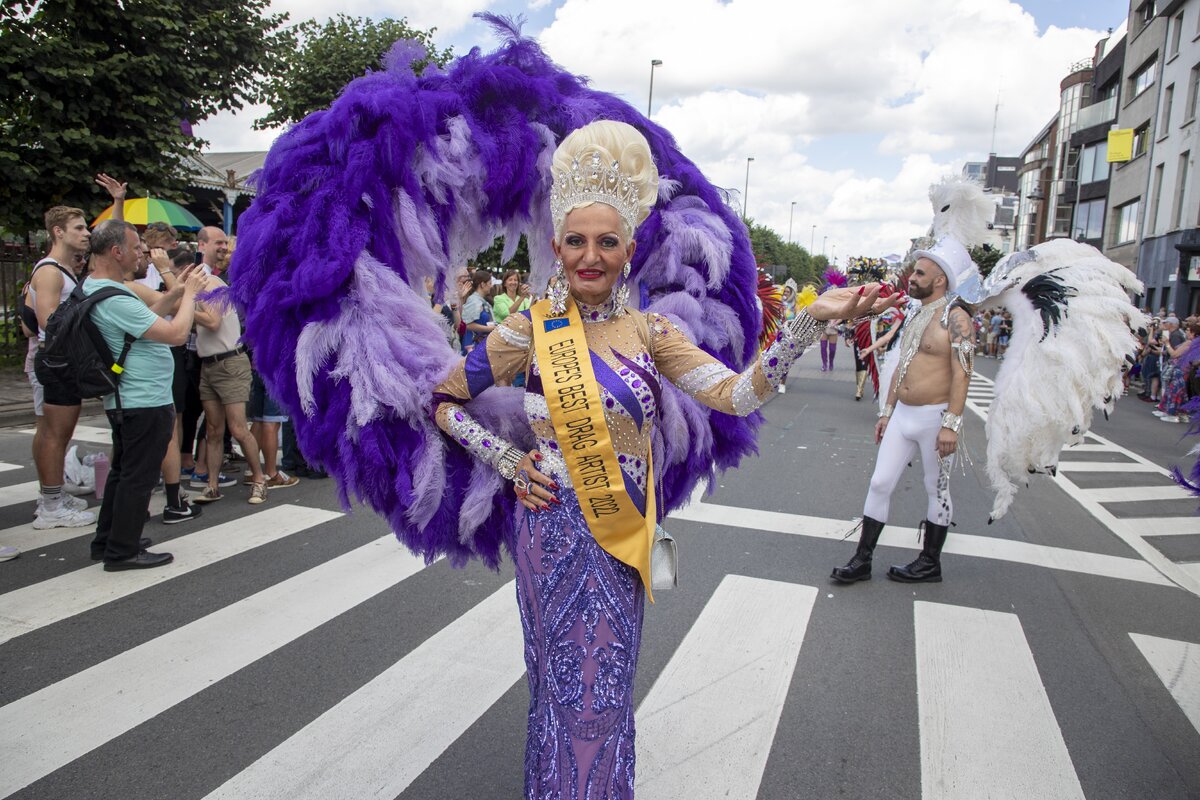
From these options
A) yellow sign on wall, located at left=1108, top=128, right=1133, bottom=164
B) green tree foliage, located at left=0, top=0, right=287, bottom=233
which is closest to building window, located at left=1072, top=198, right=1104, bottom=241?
yellow sign on wall, located at left=1108, top=128, right=1133, bottom=164

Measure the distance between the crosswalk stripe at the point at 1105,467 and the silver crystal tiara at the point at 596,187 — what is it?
8572 millimetres

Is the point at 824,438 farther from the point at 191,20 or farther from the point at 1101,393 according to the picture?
the point at 191,20

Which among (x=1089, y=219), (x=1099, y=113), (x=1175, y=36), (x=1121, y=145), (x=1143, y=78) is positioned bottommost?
(x=1089, y=219)

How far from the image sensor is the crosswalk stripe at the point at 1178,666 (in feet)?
11.5

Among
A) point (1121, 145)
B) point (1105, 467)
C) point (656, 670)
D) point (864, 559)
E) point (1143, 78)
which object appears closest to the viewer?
point (656, 670)

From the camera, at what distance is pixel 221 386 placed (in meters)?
6.01

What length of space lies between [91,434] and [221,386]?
3391mm

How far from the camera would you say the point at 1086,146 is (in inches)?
1662

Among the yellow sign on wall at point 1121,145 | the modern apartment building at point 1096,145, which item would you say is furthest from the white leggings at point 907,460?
the modern apartment building at point 1096,145

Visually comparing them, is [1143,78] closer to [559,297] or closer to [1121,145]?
[1121,145]

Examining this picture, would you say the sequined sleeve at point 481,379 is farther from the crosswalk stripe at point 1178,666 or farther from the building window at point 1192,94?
the building window at point 1192,94

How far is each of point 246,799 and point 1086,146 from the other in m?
50.3

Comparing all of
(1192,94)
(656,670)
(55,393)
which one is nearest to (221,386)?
(55,393)

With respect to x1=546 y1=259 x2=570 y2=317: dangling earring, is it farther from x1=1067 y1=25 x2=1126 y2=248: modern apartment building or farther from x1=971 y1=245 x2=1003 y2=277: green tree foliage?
x1=1067 y1=25 x2=1126 y2=248: modern apartment building
